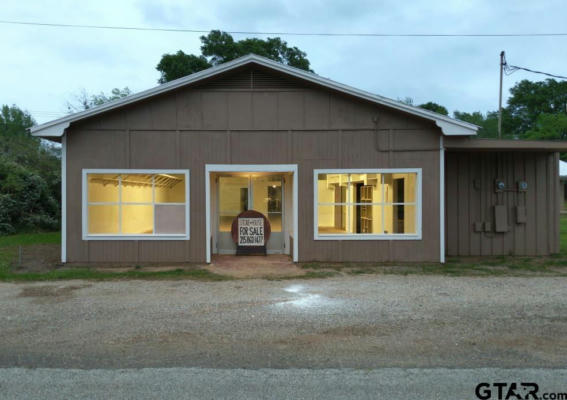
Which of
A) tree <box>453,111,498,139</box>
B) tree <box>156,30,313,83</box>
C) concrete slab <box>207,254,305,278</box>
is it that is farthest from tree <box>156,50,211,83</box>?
tree <box>453,111,498,139</box>

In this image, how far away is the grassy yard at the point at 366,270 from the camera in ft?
33.5

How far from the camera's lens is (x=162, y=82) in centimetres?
3775

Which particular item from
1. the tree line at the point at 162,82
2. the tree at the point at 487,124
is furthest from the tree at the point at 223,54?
the tree at the point at 487,124

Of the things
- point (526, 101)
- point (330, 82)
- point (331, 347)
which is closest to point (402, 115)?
point (330, 82)

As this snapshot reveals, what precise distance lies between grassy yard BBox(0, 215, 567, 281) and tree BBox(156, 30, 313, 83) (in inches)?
1024

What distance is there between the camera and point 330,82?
450 inches

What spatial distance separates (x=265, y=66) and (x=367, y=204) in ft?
14.0

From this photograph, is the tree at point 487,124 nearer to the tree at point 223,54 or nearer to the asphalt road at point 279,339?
the tree at point 223,54

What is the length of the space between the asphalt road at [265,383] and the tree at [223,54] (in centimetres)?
3339

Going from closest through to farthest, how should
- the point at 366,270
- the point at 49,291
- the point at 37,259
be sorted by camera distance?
the point at 49,291 → the point at 366,270 → the point at 37,259

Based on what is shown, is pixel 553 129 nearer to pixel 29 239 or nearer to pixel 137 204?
pixel 137 204

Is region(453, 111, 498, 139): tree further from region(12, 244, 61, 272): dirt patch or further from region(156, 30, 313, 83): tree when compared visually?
region(12, 244, 61, 272): dirt patch

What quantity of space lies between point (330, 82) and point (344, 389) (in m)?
8.59

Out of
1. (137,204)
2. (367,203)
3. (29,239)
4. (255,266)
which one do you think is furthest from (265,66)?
(29,239)
